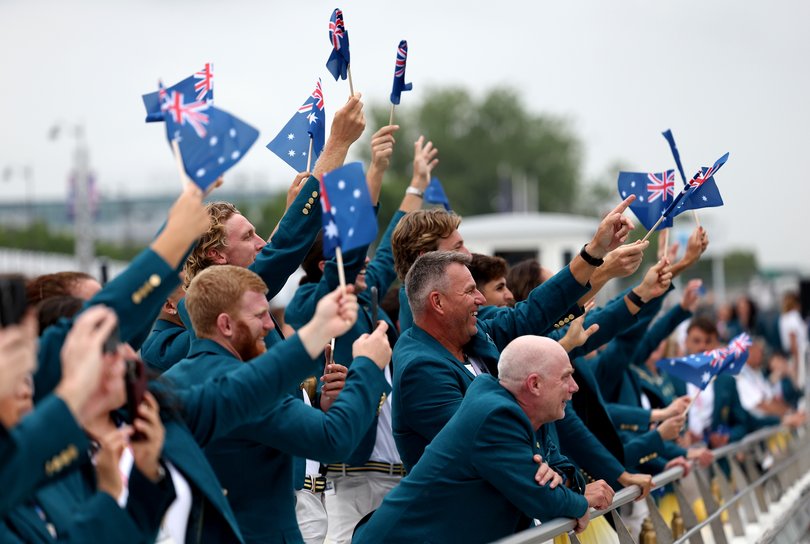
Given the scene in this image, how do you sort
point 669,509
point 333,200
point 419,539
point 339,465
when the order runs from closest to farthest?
point 333,200, point 419,539, point 339,465, point 669,509

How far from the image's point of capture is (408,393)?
571cm

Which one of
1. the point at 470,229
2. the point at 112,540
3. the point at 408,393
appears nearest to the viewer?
the point at 112,540

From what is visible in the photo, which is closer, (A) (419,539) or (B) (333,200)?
(B) (333,200)

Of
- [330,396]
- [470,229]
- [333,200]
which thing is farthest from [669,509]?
[470,229]

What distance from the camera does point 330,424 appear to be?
4.29 meters

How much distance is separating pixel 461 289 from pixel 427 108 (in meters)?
76.9

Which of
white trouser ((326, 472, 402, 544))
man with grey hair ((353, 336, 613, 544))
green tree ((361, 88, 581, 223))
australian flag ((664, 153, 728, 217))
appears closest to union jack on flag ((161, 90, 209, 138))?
man with grey hair ((353, 336, 613, 544))

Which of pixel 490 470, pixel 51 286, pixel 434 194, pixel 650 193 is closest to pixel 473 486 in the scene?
pixel 490 470

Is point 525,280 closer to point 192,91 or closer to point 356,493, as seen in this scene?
point 356,493

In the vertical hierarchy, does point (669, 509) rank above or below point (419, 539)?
below

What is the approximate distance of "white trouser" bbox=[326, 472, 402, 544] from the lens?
686 centimetres

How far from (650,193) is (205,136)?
3.94 meters

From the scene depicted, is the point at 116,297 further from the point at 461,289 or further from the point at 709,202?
the point at 709,202

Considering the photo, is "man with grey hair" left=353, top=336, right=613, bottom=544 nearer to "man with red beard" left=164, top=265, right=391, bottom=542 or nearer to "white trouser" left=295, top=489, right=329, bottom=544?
"man with red beard" left=164, top=265, right=391, bottom=542
